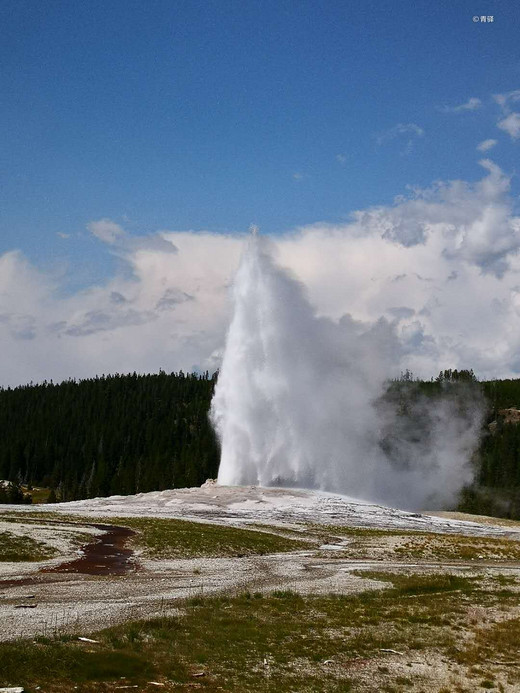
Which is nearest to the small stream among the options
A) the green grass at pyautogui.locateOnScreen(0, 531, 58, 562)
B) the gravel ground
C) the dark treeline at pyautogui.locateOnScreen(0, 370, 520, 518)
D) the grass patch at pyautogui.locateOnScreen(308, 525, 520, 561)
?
the gravel ground

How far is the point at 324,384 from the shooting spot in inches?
4286

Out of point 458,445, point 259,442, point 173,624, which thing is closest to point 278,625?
point 173,624

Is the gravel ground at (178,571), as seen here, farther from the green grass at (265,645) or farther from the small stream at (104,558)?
the green grass at (265,645)

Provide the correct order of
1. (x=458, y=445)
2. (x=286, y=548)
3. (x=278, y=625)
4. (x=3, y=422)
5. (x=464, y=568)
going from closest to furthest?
(x=278, y=625)
(x=464, y=568)
(x=286, y=548)
(x=458, y=445)
(x=3, y=422)

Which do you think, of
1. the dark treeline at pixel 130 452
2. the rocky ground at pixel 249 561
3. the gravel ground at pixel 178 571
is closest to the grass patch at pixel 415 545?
the rocky ground at pixel 249 561

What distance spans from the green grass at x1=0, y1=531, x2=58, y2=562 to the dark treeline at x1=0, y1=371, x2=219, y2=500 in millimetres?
88260

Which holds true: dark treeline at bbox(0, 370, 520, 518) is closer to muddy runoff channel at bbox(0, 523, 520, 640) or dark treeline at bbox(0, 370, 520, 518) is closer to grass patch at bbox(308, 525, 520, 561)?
grass patch at bbox(308, 525, 520, 561)

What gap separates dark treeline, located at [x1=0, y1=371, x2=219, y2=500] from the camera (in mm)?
138625

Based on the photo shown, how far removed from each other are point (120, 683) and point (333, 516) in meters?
63.0

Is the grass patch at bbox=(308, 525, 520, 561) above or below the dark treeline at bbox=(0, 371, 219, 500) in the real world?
below

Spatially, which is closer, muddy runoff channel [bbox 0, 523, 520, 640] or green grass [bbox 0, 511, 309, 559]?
muddy runoff channel [bbox 0, 523, 520, 640]

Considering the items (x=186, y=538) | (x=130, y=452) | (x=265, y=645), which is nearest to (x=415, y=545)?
(x=186, y=538)

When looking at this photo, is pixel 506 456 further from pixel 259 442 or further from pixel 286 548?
pixel 286 548

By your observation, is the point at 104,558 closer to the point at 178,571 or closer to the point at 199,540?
the point at 178,571
